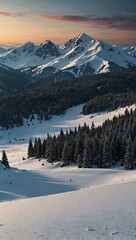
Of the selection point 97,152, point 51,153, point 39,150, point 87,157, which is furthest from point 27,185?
point 39,150

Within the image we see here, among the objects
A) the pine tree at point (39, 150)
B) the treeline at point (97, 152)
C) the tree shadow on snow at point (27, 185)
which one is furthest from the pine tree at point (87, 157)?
the pine tree at point (39, 150)

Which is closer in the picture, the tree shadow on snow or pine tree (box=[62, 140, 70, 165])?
the tree shadow on snow

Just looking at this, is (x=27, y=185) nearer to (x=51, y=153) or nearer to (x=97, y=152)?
(x=97, y=152)

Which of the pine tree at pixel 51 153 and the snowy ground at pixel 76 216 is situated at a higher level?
the snowy ground at pixel 76 216

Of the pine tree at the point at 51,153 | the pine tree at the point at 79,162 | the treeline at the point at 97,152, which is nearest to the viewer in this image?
the treeline at the point at 97,152

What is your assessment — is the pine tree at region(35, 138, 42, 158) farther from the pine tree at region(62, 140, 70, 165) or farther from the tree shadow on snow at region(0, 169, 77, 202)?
the tree shadow on snow at region(0, 169, 77, 202)

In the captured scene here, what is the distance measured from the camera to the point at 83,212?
2406 cm

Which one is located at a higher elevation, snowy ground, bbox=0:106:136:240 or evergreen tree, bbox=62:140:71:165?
snowy ground, bbox=0:106:136:240

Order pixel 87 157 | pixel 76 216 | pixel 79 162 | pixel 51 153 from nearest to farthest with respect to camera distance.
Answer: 1. pixel 76 216
2. pixel 87 157
3. pixel 79 162
4. pixel 51 153

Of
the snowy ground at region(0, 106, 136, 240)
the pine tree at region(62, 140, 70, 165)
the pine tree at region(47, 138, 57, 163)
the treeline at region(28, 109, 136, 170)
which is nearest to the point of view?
the snowy ground at region(0, 106, 136, 240)

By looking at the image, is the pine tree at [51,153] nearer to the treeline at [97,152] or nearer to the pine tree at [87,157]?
the treeline at [97,152]

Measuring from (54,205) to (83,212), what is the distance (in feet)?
11.3

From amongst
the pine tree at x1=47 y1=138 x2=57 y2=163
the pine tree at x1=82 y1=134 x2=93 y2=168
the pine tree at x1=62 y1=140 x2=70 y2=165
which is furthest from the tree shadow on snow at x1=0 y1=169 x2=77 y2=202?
the pine tree at x1=47 y1=138 x2=57 y2=163

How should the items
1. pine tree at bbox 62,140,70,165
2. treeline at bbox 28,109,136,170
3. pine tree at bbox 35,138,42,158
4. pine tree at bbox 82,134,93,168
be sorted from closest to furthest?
treeline at bbox 28,109,136,170 → pine tree at bbox 82,134,93,168 → pine tree at bbox 62,140,70,165 → pine tree at bbox 35,138,42,158
